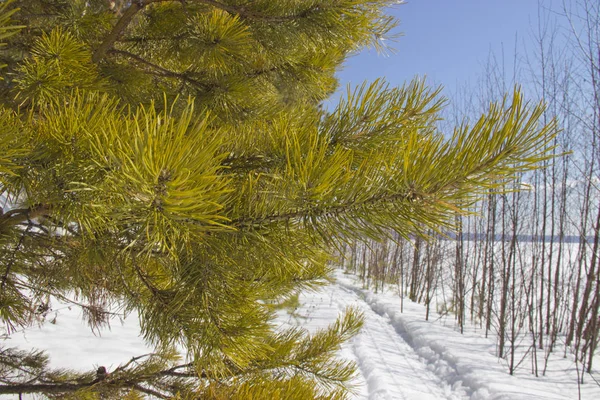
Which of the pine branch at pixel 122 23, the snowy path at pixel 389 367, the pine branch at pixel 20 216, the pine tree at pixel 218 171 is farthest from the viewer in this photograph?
the snowy path at pixel 389 367

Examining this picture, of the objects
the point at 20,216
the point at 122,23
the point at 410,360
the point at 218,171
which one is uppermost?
the point at 122,23

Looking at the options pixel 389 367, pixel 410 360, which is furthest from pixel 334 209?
pixel 410 360

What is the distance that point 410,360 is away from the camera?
16.3 ft

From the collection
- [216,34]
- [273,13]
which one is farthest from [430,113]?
[216,34]

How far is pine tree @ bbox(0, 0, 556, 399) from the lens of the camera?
55 cm

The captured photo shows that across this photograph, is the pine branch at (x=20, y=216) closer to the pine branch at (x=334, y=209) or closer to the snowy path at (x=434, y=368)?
the pine branch at (x=334, y=209)

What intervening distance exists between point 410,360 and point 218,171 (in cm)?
481

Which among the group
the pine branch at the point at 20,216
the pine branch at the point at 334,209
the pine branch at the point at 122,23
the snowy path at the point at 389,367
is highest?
the pine branch at the point at 122,23

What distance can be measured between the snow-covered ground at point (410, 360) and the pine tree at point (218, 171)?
1.98 m

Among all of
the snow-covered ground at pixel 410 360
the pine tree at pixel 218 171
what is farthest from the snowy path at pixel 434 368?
the pine tree at pixel 218 171

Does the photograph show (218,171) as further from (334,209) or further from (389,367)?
(389,367)

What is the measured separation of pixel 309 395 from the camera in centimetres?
107

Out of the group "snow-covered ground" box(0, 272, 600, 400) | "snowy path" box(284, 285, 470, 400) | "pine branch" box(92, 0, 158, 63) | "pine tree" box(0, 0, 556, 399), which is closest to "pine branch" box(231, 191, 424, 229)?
"pine tree" box(0, 0, 556, 399)

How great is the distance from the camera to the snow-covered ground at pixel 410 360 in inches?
147
